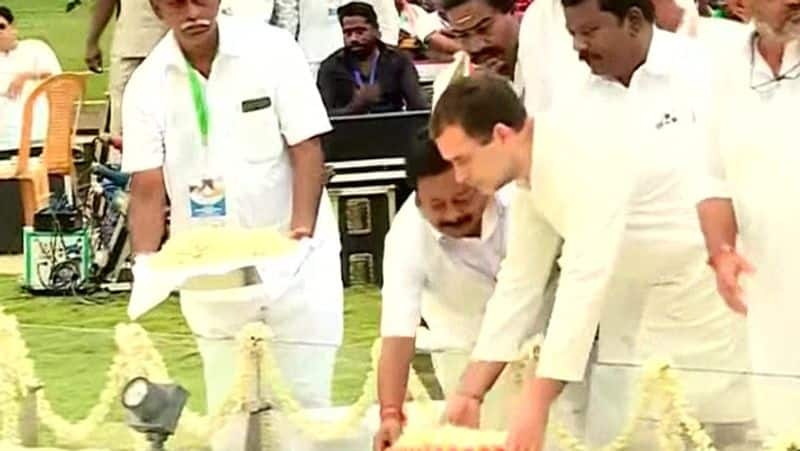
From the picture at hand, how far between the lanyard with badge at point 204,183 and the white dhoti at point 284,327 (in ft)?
0.55

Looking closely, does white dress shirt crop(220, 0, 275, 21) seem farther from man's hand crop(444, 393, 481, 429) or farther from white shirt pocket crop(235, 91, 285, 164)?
man's hand crop(444, 393, 481, 429)

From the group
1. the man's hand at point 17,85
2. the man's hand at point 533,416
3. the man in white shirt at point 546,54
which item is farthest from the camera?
the man's hand at point 17,85

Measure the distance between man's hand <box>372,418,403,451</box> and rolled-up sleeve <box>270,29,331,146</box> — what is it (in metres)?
0.75

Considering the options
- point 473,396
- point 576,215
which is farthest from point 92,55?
point 576,215

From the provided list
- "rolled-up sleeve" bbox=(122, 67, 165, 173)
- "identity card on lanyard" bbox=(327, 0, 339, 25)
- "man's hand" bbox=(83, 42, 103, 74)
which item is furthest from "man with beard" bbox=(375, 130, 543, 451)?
"identity card on lanyard" bbox=(327, 0, 339, 25)

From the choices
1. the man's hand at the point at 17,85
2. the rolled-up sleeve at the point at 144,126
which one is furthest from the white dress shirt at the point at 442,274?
the man's hand at the point at 17,85

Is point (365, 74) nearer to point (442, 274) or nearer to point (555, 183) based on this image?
point (442, 274)

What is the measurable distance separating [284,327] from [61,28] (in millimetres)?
14292

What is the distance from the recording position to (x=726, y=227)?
116 inches

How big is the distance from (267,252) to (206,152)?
0.30m

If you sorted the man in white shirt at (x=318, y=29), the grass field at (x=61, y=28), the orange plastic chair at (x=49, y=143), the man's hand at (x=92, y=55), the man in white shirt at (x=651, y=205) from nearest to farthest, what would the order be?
the man in white shirt at (x=651, y=205) → the man's hand at (x=92, y=55) → the man in white shirt at (x=318, y=29) → the orange plastic chair at (x=49, y=143) → the grass field at (x=61, y=28)

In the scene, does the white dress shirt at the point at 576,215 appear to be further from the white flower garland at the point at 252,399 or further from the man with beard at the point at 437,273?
the man with beard at the point at 437,273

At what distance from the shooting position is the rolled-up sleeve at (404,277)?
317 cm

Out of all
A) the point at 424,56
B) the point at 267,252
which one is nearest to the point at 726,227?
the point at 267,252
